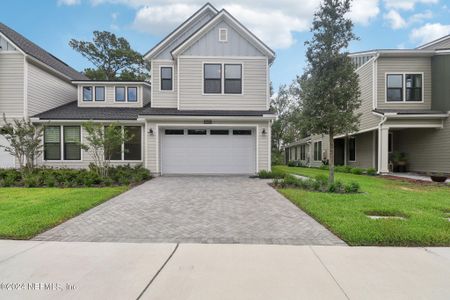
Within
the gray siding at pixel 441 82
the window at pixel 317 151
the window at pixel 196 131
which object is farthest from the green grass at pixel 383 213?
the window at pixel 317 151

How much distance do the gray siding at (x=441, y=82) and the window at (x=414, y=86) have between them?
71 centimetres

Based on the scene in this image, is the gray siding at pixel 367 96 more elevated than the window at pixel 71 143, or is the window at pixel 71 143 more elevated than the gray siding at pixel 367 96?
the gray siding at pixel 367 96

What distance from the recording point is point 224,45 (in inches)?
555

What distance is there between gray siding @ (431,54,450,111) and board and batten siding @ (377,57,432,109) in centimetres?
31

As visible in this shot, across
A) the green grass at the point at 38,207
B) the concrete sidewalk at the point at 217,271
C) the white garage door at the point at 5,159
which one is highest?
the white garage door at the point at 5,159

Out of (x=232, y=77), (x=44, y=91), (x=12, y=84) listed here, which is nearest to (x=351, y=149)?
(x=232, y=77)

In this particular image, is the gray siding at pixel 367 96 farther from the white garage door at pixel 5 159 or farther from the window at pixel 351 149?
the white garage door at pixel 5 159

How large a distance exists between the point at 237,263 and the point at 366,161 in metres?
17.7

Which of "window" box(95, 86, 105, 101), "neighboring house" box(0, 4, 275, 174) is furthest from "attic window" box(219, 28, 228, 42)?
"window" box(95, 86, 105, 101)

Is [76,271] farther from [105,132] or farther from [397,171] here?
[397,171]

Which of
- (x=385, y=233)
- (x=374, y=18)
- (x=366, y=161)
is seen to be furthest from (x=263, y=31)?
(x=385, y=233)

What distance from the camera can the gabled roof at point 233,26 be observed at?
13727 mm

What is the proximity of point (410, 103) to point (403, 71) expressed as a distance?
1.96m

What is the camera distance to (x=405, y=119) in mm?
15008
